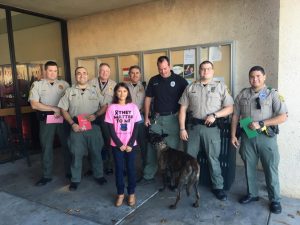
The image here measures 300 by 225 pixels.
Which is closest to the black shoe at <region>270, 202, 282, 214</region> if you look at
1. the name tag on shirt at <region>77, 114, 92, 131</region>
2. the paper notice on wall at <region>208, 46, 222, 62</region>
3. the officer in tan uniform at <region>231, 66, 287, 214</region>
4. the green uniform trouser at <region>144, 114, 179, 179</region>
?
the officer in tan uniform at <region>231, 66, 287, 214</region>

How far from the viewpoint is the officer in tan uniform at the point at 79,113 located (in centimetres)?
394

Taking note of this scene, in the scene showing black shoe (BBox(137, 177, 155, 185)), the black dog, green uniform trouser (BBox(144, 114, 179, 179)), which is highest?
green uniform trouser (BBox(144, 114, 179, 179))

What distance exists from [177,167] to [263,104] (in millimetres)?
1250

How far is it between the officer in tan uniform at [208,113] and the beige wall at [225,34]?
72cm

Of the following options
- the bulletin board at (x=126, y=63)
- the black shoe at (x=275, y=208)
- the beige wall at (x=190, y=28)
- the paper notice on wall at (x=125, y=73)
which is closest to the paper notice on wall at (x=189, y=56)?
the beige wall at (x=190, y=28)

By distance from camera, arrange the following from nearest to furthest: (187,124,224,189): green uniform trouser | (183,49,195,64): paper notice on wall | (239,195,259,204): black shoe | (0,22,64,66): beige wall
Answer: (239,195,259,204): black shoe → (187,124,224,189): green uniform trouser → (183,49,195,64): paper notice on wall → (0,22,64,66): beige wall

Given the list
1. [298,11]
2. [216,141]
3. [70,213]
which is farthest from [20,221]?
[298,11]

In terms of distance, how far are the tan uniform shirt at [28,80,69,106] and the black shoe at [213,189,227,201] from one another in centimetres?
268

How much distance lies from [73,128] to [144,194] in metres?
1.36

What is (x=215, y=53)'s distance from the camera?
4.60m

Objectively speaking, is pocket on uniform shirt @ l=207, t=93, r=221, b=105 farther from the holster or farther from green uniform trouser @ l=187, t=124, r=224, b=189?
the holster

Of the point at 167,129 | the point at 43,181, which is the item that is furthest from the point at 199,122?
the point at 43,181

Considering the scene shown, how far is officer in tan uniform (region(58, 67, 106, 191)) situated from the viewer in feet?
12.9

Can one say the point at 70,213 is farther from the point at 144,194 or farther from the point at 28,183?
the point at 28,183
